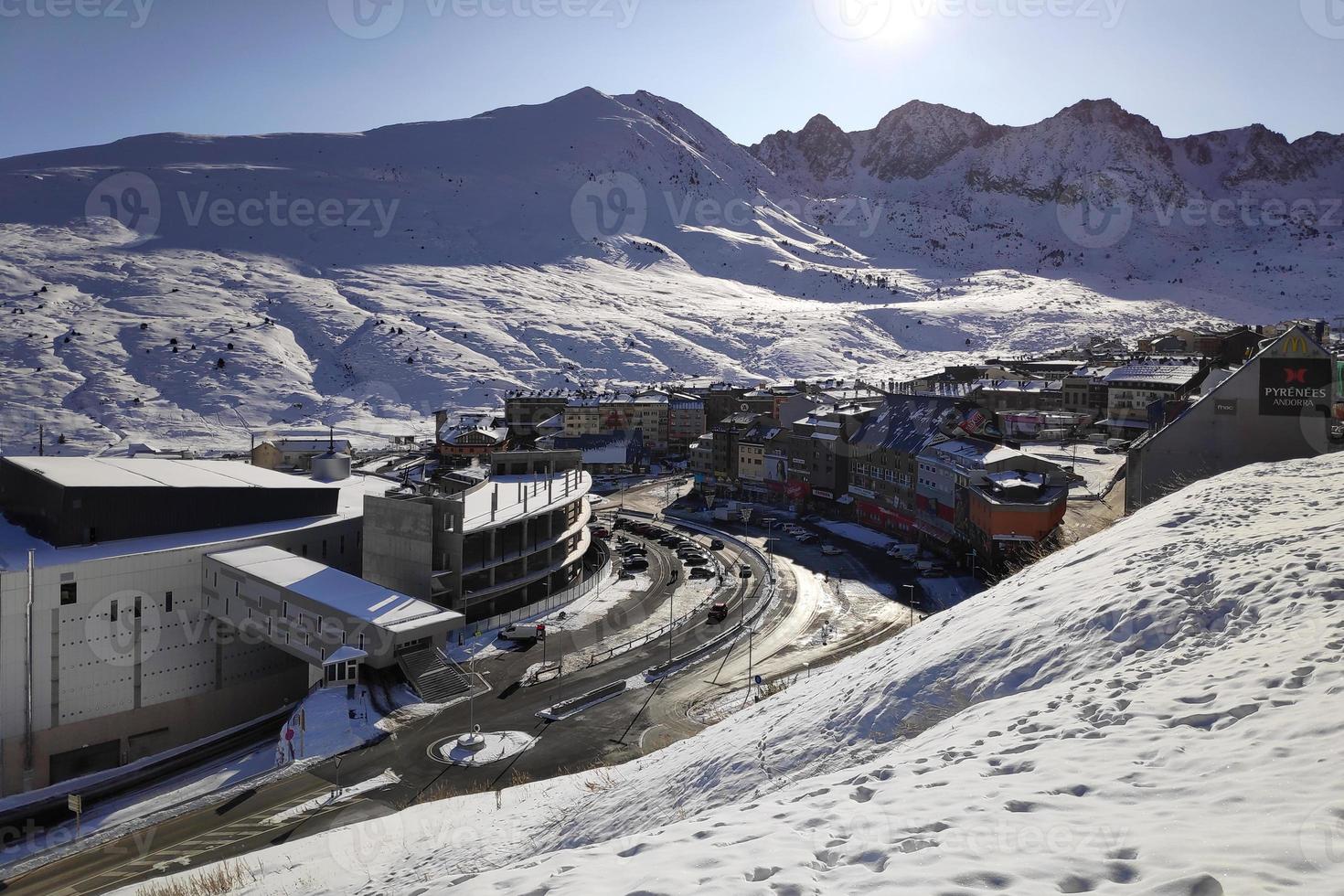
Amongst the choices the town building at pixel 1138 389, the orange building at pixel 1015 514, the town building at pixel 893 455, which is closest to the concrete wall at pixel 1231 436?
the orange building at pixel 1015 514

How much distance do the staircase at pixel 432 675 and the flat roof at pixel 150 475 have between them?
48.2 ft

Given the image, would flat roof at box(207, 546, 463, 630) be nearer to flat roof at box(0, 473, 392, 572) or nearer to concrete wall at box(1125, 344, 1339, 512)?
flat roof at box(0, 473, 392, 572)

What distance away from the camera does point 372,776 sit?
2847 centimetres

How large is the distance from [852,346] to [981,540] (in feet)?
479

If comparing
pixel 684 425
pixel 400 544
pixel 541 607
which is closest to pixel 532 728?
pixel 400 544

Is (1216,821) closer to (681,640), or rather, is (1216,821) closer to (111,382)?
(681,640)

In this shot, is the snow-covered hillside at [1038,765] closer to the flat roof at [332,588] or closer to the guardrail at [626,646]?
the flat roof at [332,588]

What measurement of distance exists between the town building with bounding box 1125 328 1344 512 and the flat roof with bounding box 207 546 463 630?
30.8 m

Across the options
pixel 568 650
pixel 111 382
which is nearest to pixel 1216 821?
pixel 568 650

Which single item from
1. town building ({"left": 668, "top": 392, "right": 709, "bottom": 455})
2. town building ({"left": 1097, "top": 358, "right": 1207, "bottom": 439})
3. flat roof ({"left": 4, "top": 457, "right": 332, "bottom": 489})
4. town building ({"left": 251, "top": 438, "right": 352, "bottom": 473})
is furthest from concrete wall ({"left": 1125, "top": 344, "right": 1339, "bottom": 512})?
town building ({"left": 668, "top": 392, "right": 709, "bottom": 455})

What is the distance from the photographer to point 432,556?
144 feet

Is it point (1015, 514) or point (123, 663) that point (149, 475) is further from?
point (1015, 514)

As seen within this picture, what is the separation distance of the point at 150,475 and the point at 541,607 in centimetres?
2220

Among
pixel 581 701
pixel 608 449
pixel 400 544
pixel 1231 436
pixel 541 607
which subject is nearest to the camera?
pixel 1231 436
